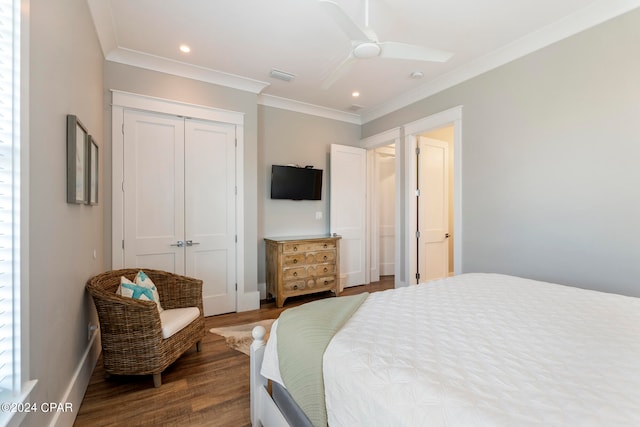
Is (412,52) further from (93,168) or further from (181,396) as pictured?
(181,396)

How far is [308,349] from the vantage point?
1.18m

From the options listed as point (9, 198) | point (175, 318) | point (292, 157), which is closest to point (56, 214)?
point (9, 198)

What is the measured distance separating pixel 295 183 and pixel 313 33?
200cm

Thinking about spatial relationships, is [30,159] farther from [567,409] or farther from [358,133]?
[358,133]

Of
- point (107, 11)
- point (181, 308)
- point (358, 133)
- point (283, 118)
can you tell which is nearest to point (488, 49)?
point (358, 133)

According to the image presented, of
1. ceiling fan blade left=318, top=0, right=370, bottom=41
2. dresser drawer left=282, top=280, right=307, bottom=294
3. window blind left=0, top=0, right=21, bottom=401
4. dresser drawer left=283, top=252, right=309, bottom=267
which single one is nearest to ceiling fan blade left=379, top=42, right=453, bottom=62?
ceiling fan blade left=318, top=0, right=370, bottom=41

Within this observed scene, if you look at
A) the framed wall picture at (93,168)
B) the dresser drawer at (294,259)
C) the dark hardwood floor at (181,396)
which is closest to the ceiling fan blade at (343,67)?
the framed wall picture at (93,168)

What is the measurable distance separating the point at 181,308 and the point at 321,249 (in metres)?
1.97

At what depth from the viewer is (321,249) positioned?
3.99m

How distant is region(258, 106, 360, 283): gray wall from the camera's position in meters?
4.05

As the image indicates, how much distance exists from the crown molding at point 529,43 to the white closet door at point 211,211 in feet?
8.33

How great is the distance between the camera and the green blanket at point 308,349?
1102 millimetres

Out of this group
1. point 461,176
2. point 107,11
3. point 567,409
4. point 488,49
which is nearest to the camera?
point 567,409

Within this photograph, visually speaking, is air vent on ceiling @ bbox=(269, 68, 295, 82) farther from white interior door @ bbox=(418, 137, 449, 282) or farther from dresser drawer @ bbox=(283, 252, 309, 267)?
dresser drawer @ bbox=(283, 252, 309, 267)
